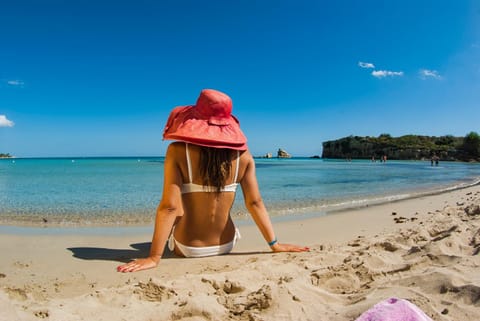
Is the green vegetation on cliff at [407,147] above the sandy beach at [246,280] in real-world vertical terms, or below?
above

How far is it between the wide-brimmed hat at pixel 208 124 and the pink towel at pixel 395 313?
180 centimetres

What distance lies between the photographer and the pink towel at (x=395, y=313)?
4.50ft

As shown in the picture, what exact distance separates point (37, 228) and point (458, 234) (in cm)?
598

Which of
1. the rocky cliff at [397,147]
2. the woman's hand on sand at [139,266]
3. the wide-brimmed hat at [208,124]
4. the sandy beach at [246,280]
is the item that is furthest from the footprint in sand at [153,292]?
the rocky cliff at [397,147]

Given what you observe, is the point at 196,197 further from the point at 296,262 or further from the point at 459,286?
the point at 459,286

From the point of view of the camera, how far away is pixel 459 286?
1846mm

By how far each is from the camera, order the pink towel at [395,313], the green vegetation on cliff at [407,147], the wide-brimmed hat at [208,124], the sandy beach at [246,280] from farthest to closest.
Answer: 1. the green vegetation on cliff at [407,147]
2. the wide-brimmed hat at [208,124]
3. the sandy beach at [246,280]
4. the pink towel at [395,313]

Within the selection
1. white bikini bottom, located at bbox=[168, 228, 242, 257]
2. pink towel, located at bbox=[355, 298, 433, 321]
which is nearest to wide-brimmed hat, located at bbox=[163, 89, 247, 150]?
white bikini bottom, located at bbox=[168, 228, 242, 257]

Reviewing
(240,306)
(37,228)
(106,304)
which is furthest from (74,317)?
(37,228)

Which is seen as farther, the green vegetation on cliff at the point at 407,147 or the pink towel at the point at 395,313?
the green vegetation on cliff at the point at 407,147

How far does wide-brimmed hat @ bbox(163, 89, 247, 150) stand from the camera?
284 centimetres

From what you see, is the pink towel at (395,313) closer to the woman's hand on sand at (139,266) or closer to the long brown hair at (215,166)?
the long brown hair at (215,166)

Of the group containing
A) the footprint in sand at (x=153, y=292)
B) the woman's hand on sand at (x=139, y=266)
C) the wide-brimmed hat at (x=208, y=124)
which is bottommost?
the woman's hand on sand at (x=139, y=266)

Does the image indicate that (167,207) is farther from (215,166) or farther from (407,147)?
(407,147)
